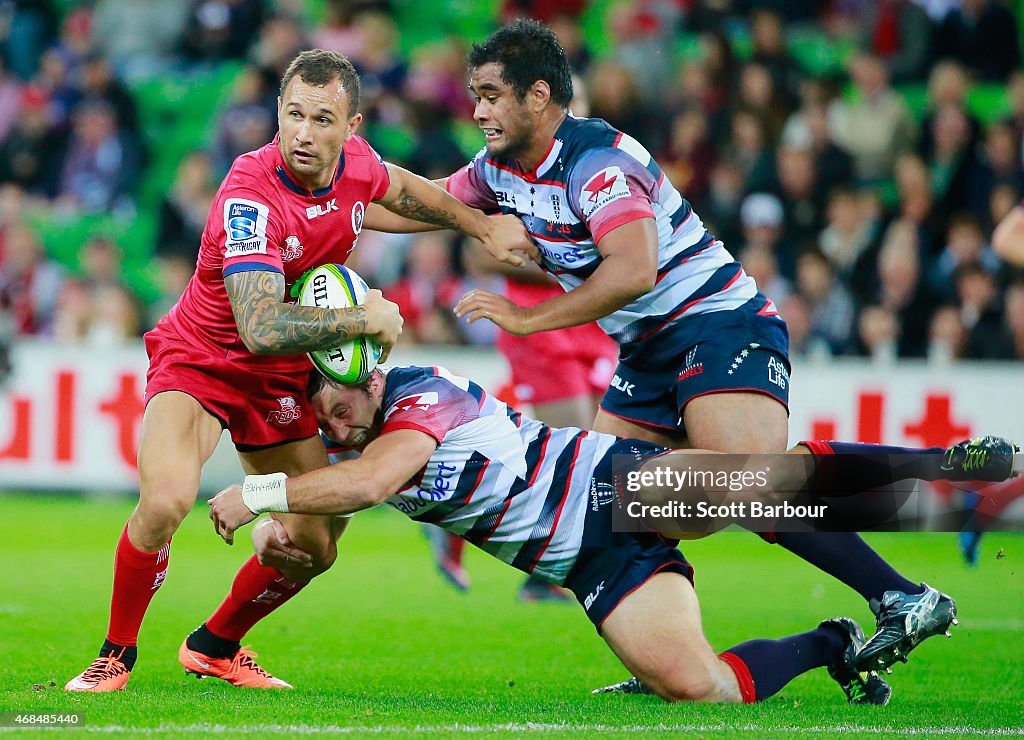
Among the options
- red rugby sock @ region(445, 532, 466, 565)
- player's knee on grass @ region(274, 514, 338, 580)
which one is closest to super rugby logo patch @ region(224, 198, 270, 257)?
player's knee on grass @ region(274, 514, 338, 580)

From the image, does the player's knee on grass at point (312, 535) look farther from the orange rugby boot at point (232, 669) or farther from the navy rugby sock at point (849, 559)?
the navy rugby sock at point (849, 559)

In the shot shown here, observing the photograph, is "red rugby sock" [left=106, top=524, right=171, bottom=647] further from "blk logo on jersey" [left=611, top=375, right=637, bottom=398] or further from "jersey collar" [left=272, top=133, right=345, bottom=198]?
"blk logo on jersey" [left=611, top=375, right=637, bottom=398]

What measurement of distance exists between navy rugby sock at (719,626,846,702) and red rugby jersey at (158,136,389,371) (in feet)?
7.31

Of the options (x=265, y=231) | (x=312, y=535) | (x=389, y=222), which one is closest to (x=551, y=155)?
(x=389, y=222)

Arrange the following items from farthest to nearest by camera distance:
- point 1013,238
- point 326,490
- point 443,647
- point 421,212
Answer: point 443,647, point 1013,238, point 421,212, point 326,490

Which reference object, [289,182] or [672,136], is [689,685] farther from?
[672,136]

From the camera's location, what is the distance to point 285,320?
5.47 metres

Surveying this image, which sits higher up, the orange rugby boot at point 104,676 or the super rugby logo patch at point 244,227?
the super rugby logo patch at point 244,227

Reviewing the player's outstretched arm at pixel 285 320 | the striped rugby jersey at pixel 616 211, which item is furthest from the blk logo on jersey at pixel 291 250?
the striped rugby jersey at pixel 616 211

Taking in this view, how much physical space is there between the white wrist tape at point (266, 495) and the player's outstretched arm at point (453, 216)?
1745 mm

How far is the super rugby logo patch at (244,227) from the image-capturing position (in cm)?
562

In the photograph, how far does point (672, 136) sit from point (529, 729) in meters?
10.7

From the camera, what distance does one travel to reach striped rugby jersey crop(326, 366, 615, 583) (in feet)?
18.4

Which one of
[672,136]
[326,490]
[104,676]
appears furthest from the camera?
[672,136]
